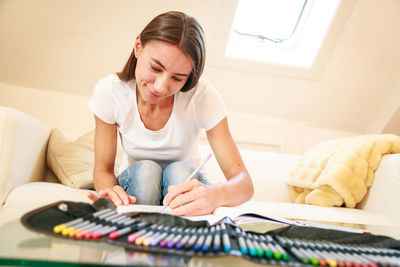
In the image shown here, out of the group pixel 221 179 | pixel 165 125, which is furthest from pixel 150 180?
pixel 221 179

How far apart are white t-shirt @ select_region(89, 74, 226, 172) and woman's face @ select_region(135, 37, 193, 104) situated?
0.17m

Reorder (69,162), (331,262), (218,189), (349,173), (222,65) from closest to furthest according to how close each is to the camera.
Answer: (331,262)
(218,189)
(69,162)
(349,173)
(222,65)

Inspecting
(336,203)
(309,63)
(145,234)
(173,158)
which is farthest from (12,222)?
(309,63)

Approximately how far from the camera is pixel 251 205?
1.39 metres

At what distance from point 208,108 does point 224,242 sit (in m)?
0.71

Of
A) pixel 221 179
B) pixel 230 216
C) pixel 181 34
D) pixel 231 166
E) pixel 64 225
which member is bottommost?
pixel 221 179

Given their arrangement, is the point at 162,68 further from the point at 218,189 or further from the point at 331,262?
the point at 331,262

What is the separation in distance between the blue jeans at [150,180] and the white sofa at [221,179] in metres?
0.14

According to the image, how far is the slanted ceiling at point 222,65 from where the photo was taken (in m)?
1.87

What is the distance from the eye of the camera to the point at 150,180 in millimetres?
925

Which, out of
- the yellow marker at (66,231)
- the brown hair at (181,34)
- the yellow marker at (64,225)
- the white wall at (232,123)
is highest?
the brown hair at (181,34)

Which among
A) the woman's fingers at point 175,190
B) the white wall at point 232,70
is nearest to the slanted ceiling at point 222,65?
the white wall at point 232,70

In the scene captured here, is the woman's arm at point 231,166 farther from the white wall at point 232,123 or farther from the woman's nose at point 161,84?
the white wall at point 232,123

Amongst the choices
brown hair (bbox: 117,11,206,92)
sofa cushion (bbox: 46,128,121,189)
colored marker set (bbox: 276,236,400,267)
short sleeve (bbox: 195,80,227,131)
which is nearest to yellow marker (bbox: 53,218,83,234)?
colored marker set (bbox: 276,236,400,267)
